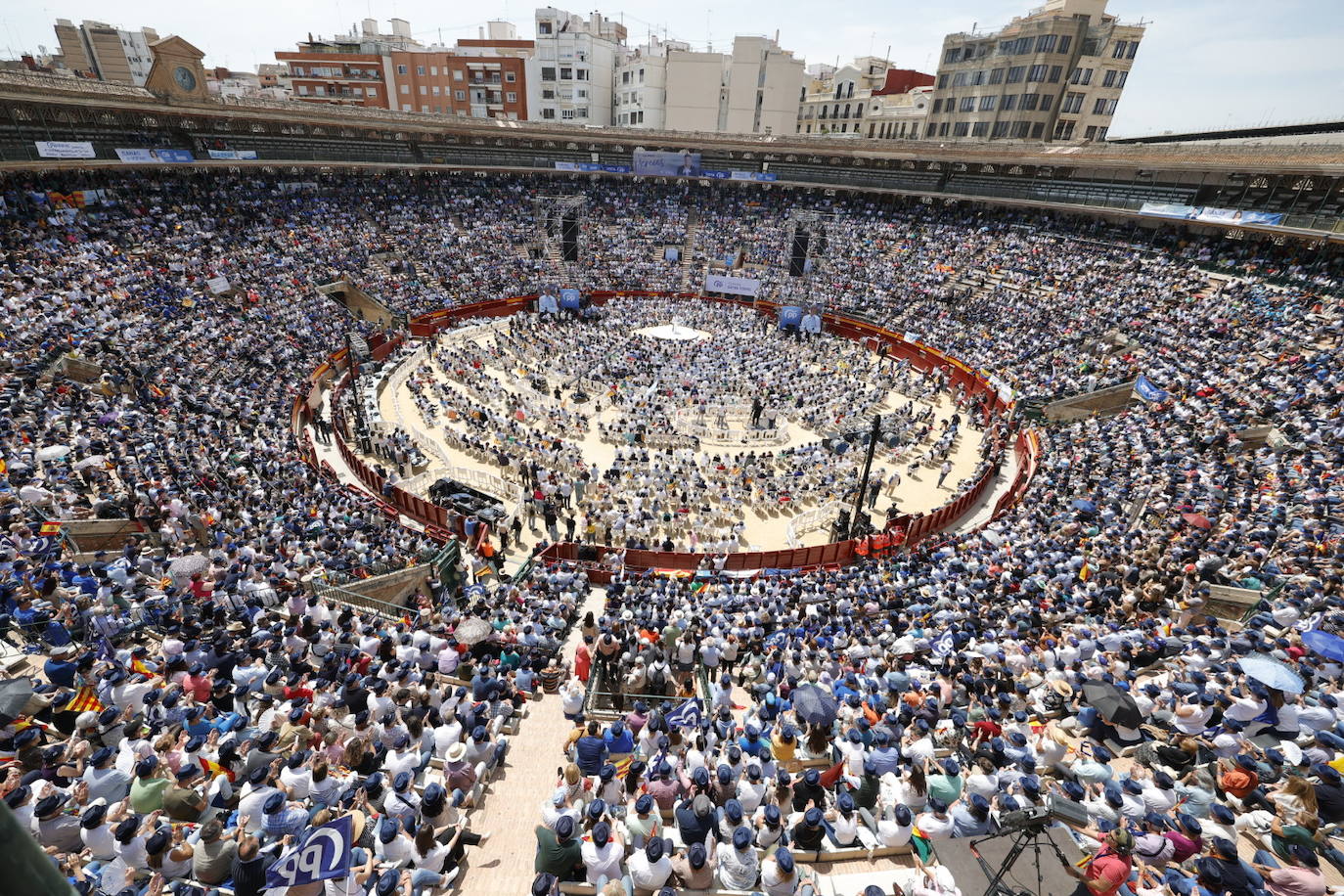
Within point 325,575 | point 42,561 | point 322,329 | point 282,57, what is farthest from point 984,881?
point 282,57

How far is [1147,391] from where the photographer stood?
1092 inches

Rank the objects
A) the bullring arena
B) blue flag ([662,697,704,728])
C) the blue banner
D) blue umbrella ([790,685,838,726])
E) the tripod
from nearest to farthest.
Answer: the tripod < the bullring arena < blue umbrella ([790,685,838,726]) < blue flag ([662,697,704,728]) < the blue banner

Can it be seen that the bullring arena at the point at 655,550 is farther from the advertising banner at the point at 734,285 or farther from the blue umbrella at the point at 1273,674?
the advertising banner at the point at 734,285

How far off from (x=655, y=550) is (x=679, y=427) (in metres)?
10.2

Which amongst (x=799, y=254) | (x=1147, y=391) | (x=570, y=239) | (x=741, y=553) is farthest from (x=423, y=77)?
(x=1147, y=391)

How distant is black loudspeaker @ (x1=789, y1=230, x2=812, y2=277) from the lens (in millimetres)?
53906

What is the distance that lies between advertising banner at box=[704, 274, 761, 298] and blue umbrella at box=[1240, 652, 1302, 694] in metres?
44.8

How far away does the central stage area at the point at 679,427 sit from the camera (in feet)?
78.4

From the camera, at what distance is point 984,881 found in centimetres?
704

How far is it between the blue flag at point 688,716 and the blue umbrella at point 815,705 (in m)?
1.66

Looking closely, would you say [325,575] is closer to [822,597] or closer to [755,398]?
[822,597]

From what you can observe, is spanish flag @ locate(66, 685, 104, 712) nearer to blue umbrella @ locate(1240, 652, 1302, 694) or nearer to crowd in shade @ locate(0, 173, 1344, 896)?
crowd in shade @ locate(0, 173, 1344, 896)

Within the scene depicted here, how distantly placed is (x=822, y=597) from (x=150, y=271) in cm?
3771

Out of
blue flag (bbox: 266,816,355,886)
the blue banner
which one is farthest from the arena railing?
blue flag (bbox: 266,816,355,886)
